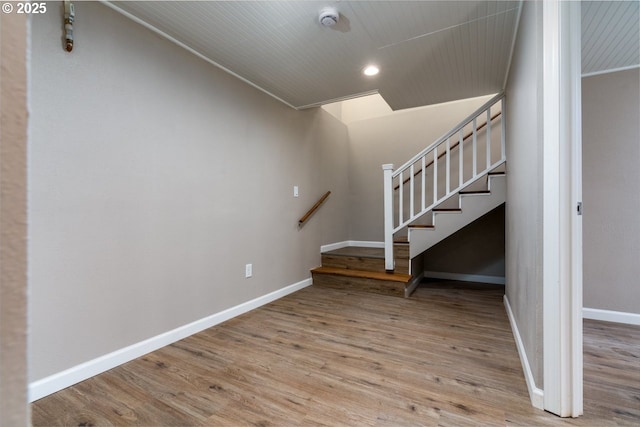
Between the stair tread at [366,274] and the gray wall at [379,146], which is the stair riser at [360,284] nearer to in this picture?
the stair tread at [366,274]

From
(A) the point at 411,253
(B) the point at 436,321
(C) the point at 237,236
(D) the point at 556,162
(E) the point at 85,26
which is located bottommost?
(B) the point at 436,321

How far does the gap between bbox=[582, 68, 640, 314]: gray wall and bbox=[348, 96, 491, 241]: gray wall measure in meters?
1.55

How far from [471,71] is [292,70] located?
162 centimetres

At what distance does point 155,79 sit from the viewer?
194 centimetres

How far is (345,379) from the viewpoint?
156cm

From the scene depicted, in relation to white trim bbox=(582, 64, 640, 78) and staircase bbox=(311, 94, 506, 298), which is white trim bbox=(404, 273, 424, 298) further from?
white trim bbox=(582, 64, 640, 78)

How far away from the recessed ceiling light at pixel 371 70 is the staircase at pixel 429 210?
3.07ft

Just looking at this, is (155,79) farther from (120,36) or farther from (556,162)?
(556,162)

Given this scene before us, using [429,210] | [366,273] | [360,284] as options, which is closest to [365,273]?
[366,273]

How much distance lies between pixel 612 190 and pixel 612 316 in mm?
1017

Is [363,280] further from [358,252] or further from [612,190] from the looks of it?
[612,190]

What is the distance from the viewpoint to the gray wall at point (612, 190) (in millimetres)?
2262

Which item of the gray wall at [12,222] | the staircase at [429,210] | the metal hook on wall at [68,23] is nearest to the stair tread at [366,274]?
the staircase at [429,210]

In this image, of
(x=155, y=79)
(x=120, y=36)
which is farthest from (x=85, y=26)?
(x=155, y=79)
